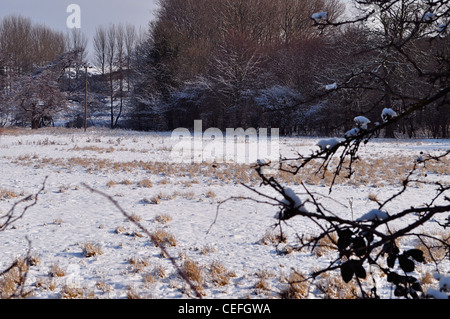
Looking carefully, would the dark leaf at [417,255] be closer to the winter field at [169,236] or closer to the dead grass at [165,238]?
the winter field at [169,236]

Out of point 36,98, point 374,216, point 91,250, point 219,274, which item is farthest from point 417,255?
point 36,98

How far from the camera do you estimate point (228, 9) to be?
3512cm

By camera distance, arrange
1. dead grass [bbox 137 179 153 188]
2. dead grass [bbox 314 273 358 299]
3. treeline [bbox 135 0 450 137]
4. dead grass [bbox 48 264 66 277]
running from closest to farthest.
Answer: dead grass [bbox 314 273 358 299] → dead grass [bbox 48 264 66 277] → dead grass [bbox 137 179 153 188] → treeline [bbox 135 0 450 137]

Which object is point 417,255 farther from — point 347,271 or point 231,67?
point 231,67

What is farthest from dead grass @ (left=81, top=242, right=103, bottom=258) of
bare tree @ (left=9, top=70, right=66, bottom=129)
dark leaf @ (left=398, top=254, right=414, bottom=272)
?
bare tree @ (left=9, top=70, right=66, bottom=129)

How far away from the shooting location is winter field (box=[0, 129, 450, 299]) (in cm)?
301

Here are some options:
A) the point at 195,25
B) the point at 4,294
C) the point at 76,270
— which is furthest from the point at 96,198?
the point at 195,25

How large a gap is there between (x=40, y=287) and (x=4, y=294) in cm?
28

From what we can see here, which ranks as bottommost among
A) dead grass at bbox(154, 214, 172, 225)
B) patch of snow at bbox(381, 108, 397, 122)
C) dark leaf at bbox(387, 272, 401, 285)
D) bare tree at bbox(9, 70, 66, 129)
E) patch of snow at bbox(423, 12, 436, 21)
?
dead grass at bbox(154, 214, 172, 225)

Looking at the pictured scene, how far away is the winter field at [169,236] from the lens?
9.88 feet

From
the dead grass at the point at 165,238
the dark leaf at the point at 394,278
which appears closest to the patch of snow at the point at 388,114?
the dark leaf at the point at 394,278

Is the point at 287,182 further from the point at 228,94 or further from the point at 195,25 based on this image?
the point at 195,25

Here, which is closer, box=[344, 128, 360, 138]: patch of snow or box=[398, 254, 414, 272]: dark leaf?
box=[398, 254, 414, 272]: dark leaf

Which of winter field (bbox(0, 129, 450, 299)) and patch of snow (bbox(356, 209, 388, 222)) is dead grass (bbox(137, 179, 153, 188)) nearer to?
winter field (bbox(0, 129, 450, 299))
